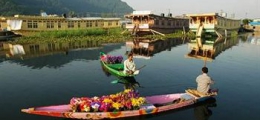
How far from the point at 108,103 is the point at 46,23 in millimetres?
52796

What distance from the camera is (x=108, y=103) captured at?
12.0 metres

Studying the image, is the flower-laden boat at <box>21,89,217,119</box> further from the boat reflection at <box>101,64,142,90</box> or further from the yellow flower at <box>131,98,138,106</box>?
the boat reflection at <box>101,64,142,90</box>

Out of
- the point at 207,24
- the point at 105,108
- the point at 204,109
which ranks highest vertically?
the point at 207,24

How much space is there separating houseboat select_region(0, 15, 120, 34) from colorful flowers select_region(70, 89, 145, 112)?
50445mm

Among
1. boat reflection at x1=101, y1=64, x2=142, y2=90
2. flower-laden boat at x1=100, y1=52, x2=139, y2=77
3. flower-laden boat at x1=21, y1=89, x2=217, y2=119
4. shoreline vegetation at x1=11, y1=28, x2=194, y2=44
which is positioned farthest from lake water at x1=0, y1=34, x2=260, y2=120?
shoreline vegetation at x1=11, y1=28, x2=194, y2=44

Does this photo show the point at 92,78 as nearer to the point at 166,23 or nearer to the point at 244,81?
the point at 244,81

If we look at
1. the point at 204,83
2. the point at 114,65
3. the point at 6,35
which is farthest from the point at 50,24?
the point at 204,83

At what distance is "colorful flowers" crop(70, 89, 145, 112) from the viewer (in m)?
11.8

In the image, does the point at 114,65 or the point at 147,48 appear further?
the point at 147,48

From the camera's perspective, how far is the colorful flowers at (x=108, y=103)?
1178cm

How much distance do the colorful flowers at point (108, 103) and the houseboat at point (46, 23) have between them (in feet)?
166

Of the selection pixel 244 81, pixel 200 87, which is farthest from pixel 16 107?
pixel 244 81

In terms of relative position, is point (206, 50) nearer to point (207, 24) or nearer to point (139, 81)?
point (207, 24)

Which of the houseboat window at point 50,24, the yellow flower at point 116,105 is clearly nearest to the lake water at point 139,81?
the yellow flower at point 116,105
